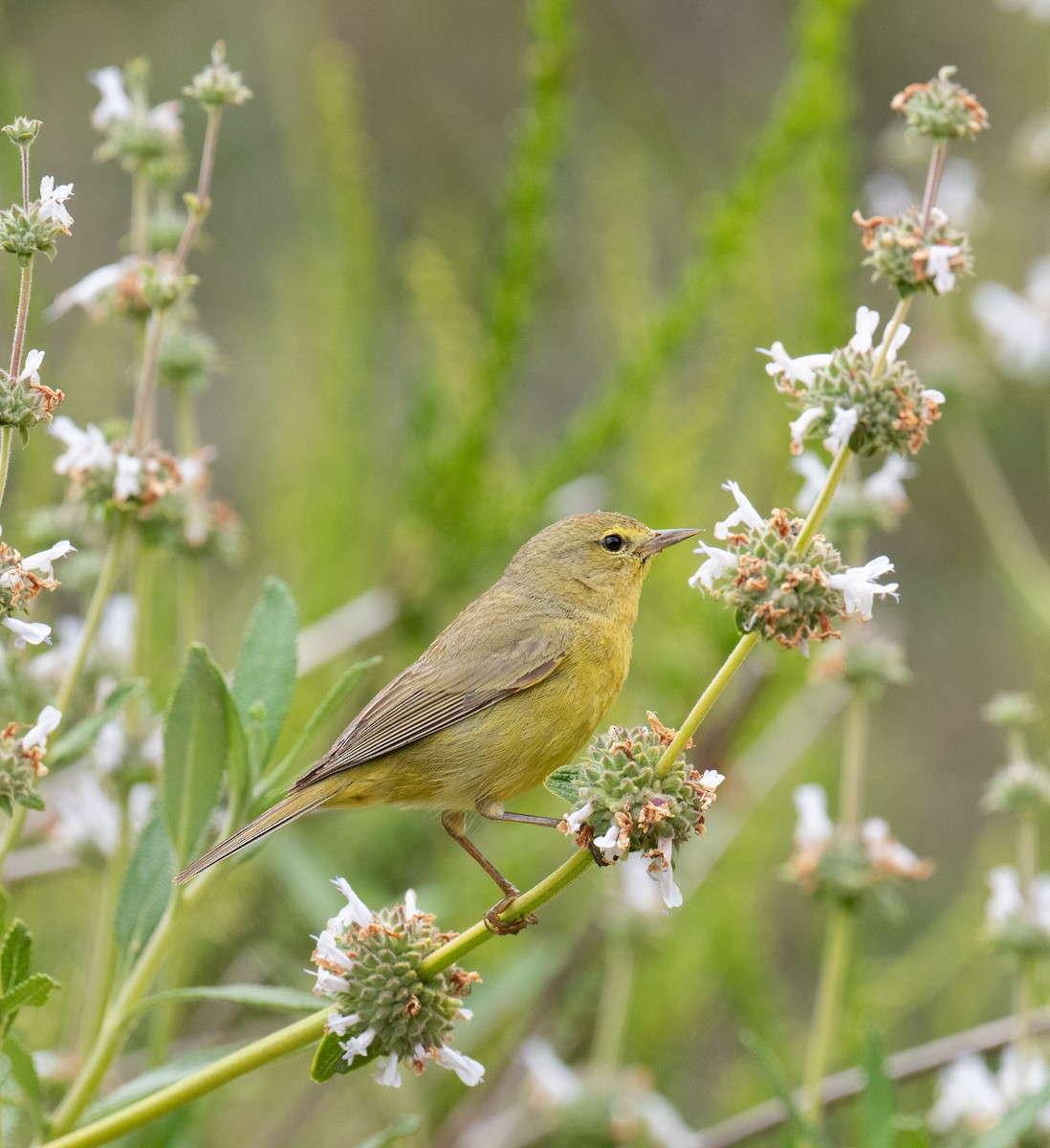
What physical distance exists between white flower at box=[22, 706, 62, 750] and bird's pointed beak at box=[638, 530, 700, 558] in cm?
147

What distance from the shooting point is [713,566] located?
6.59 ft

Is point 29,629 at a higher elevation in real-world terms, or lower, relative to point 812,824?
higher

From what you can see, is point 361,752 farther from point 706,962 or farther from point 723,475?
point 723,475

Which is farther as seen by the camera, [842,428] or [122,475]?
[122,475]

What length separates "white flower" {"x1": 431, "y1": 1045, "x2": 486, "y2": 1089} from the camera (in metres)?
2.06

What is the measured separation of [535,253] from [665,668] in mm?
1088

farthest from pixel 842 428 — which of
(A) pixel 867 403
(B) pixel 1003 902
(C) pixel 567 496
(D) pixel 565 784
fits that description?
(C) pixel 567 496

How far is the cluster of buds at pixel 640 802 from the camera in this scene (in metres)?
1.93

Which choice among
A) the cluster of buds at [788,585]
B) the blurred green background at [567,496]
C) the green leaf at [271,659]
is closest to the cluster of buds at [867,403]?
the cluster of buds at [788,585]

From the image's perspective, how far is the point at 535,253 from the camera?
3.86 meters

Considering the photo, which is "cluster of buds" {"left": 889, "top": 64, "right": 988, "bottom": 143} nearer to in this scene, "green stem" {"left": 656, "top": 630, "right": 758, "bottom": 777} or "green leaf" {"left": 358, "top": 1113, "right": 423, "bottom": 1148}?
"green stem" {"left": 656, "top": 630, "right": 758, "bottom": 777}

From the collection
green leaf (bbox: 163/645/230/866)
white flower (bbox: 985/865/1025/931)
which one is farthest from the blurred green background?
green leaf (bbox: 163/645/230/866)

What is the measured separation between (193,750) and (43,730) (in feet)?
0.86

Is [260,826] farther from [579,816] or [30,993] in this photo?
[579,816]
